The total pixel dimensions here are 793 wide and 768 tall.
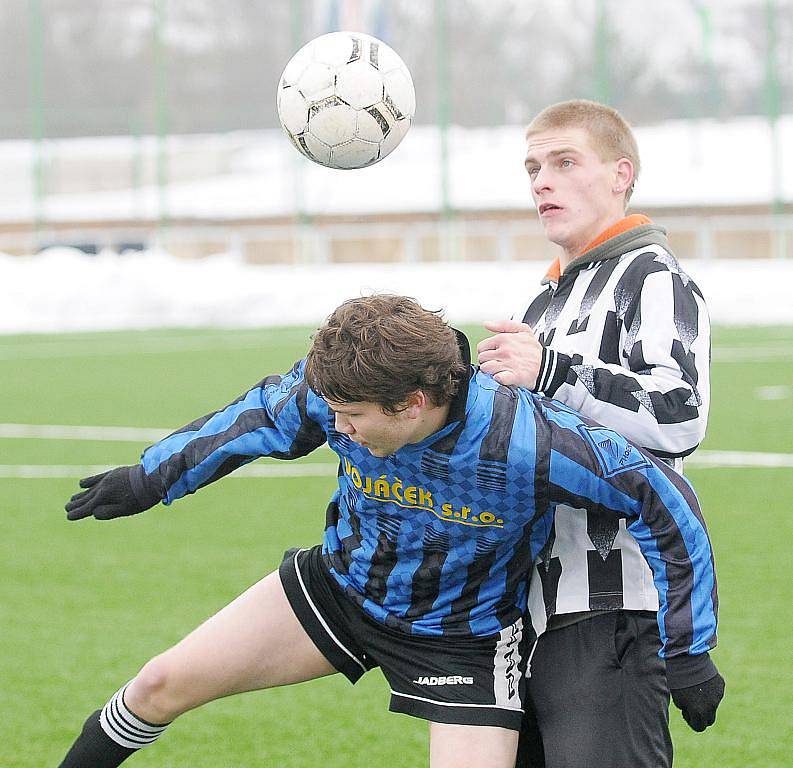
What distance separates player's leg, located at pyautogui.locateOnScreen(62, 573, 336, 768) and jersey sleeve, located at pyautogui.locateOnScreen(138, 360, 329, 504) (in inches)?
14.9

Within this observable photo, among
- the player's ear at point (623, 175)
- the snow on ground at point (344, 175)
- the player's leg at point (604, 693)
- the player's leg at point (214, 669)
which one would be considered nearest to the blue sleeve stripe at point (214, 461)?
the player's leg at point (214, 669)

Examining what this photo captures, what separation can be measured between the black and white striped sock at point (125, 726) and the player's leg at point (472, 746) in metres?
0.76

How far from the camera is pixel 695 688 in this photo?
3311mm

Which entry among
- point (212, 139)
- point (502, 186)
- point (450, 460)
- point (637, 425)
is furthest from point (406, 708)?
point (212, 139)

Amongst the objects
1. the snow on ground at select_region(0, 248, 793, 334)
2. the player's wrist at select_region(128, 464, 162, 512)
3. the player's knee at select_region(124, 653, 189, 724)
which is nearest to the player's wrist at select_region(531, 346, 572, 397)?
the player's wrist at select_region(128, 464, 162, 512)

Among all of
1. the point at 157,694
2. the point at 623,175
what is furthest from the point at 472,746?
the point at 623,175

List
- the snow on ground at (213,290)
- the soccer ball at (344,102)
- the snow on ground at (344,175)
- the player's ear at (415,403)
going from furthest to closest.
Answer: the snow on ground at (344,175), the snow on ground at (213,290), the soccer ball at (344,102), the player's ear at (415,403)

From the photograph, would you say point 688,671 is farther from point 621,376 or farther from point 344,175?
point 344,175

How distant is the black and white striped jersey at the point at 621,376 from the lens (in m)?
3.40

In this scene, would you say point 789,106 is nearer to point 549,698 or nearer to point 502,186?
point 502,186

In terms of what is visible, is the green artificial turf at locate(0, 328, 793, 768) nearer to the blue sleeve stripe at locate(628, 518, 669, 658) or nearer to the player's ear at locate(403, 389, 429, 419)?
the blue sleeve stripe at locate(628, 518, 669, 658)

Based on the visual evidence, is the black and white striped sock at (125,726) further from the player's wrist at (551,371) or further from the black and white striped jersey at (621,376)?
the player's wrist at (551,371)

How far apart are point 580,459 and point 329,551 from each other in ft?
2.63

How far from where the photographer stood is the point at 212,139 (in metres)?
→ 34.1
